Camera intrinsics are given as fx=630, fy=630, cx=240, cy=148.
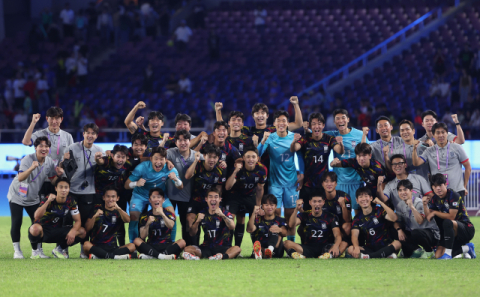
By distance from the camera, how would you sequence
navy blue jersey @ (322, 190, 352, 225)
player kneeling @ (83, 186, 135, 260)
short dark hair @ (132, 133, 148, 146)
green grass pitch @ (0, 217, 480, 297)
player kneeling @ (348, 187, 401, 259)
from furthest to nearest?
1. short dark hair @ (132, 133, 148, 146)
2. navy blue jersey @ (322, 190, 352, 225)
3. player kneeling @ (83, 186, 135, 260)
4. player kneeling @ (348, 187, 401, 259)
5. green grass pitch @ (0, 217, 480, 297)

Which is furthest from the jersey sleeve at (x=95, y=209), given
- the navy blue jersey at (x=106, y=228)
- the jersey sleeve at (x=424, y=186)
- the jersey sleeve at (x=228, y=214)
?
the jersey sleeve at (x=424, y=186)

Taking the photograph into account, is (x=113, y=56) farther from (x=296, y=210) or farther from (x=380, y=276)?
(x=380, y=276)

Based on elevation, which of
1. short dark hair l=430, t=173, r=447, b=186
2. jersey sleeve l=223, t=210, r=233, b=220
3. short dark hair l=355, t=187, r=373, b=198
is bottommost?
jersey sleeve l=223, t=210, r=233, b=220

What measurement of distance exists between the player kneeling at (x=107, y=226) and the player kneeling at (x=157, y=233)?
0.61 ft

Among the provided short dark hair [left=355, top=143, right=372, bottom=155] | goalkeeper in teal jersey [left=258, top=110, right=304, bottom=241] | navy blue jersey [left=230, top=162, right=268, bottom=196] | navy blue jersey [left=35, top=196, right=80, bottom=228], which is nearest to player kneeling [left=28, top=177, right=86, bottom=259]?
navy blue jersey [left=35, top=196, right=80, bottom=228]

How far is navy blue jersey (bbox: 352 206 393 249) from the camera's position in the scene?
328 inches

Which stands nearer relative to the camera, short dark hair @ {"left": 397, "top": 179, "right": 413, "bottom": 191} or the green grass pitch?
the green grass pitch

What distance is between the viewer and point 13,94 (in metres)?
20.3

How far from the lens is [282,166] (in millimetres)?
9070

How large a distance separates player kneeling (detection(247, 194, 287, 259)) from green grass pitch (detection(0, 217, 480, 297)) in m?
0.34

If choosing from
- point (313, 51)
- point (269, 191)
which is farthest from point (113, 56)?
point (269, 191)

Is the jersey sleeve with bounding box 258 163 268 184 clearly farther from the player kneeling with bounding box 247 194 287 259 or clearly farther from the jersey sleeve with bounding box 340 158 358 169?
the jersey sleeve with bounding box 340 158 358 169

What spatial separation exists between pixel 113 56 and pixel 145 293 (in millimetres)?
19446

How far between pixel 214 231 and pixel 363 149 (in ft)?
7.53
